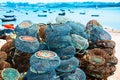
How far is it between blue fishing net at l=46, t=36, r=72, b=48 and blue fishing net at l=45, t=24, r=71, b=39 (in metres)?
0.11

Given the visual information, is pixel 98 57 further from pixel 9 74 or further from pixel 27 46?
pixel 9 74

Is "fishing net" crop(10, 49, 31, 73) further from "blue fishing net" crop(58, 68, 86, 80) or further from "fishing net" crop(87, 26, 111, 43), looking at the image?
"fishing net" crop(87, 26, 111, 43)

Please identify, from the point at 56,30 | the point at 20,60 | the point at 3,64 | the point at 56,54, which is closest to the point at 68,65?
the point at 56,54

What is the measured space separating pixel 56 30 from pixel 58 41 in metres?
0.36

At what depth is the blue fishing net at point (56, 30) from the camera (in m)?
8.26

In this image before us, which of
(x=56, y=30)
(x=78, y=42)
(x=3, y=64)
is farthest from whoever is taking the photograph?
(x=78, y=42)

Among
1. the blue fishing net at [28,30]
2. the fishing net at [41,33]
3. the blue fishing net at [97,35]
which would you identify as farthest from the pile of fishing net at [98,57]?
the blue fishing net at [28,30]

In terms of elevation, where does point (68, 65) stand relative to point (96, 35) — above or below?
below

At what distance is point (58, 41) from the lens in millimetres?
8133

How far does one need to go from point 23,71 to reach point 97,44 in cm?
288

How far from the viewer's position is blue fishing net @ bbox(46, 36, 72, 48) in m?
8.16

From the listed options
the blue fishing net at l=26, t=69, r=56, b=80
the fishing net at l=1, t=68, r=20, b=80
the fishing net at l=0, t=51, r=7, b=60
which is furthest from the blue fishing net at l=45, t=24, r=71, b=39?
the fishing net at l=1, t=68, r=20, b=80

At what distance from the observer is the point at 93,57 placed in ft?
29.1

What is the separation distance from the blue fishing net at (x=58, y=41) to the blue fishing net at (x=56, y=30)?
0.11 metres
